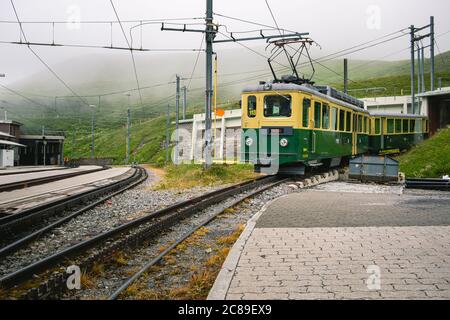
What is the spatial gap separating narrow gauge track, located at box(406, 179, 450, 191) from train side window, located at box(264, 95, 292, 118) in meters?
4.66

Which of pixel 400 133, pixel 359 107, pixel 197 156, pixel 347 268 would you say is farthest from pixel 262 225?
pixel 197 156

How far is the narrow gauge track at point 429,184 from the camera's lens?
1451 centimetres

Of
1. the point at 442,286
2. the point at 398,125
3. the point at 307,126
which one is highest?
the point at 398,125

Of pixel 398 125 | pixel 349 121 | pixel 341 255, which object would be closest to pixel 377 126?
pixel 398 125

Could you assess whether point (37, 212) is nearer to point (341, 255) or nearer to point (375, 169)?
point (341, 255)

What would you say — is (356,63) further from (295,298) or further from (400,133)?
(295,298)

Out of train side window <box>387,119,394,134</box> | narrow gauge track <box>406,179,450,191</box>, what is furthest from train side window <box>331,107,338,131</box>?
train side window <box>387,119,394,134</box>

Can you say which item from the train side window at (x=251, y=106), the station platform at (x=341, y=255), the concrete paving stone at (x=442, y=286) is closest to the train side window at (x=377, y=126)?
the train side window at (x=251, y=106)

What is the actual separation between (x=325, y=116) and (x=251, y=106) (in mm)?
3090

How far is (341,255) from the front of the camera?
586cm

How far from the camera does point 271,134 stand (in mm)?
15789

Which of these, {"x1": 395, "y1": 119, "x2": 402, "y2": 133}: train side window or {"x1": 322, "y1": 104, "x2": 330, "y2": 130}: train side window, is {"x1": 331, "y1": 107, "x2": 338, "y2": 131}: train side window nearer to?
{"x1": 322, "y1": 104, "x2": 330, "y2": 130}: train side window

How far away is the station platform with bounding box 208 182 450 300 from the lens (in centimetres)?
454
